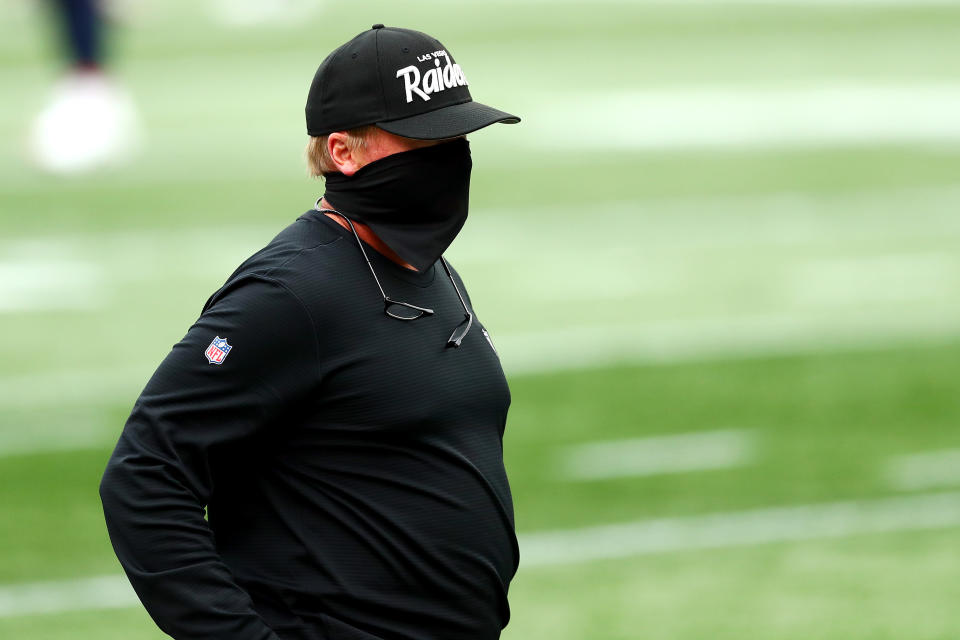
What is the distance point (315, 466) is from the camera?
3.05 meters

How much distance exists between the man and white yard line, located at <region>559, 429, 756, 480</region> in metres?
5.16

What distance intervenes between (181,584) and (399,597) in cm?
42

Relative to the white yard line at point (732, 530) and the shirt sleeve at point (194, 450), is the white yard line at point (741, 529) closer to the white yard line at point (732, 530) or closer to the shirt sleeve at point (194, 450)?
the white yard line at point (732, 530)

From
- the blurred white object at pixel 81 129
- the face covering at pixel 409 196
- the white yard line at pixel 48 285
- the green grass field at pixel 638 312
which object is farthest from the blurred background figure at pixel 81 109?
the face covering at pixel 409 196

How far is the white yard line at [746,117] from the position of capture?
18.5 m

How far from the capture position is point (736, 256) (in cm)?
1318

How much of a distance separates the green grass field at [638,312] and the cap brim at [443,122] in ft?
12.0

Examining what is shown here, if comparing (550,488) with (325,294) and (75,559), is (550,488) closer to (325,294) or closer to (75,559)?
(75,559)

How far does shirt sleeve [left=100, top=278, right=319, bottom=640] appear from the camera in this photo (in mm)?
2885

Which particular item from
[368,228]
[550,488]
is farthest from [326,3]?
[368,228]

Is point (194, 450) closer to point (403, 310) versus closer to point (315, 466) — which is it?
point (315, 466)

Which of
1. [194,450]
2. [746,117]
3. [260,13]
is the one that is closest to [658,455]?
[194,450]

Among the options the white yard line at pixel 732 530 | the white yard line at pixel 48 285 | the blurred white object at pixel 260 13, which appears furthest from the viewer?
the blurred white object at pixel 260 13

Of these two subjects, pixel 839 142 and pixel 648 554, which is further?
pixel 839 142
